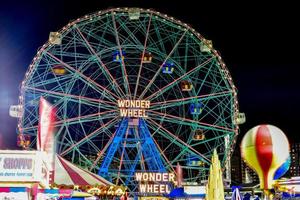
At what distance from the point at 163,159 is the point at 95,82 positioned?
613 centimetres

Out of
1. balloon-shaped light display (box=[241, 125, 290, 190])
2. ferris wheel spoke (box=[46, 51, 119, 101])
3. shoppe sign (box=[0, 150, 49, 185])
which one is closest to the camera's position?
shoppe sign (box=[0, 150, 49, 185])

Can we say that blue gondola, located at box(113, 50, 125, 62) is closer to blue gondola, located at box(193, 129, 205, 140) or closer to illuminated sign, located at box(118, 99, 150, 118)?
illuminated sign, located at box(118, 99, 150, 118)

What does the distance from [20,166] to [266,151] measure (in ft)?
30.2

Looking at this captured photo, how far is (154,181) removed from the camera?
29141 millimetres

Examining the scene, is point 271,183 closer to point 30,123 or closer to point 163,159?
point 163,159

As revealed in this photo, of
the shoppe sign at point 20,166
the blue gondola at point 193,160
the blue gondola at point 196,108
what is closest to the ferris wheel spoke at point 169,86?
the blue gondola at point 196,108

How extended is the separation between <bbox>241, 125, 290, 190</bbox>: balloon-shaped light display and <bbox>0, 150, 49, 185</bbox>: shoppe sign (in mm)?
8328

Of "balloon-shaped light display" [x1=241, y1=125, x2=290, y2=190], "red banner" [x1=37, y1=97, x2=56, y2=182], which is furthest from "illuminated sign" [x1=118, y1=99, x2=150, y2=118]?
"balloon-shaped light display" [x1=241, y1=125, x2=290, y2=190]

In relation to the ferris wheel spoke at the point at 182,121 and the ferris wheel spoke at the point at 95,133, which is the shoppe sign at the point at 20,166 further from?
the ferris wheel spoke at the point at 182,121

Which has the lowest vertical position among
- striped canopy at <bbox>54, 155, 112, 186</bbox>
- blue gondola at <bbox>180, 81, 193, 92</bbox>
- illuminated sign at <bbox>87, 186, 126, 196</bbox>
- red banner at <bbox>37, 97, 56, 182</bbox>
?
illuminated sign at <bbox>87, 186, 126, 196</bbox>

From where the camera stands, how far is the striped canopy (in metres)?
20.9

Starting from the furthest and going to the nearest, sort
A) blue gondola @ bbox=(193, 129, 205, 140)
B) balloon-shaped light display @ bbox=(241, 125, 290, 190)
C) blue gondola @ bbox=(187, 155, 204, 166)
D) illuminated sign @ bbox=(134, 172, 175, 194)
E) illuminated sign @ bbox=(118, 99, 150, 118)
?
blue gondola @ bbox=(193, 129, 205, 140) → blue gondola @ bbox=(187, 155, 204, 166) → illuminated sign @ bbox=(134, 172, 175, 194) → illuminated sign @ bbox=(118, 99, 150, 118) → balloon-shaped light display @ bbox=(241, 125, 290, 190)

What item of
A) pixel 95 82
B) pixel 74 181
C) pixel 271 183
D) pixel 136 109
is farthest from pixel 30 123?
pixel 271 183

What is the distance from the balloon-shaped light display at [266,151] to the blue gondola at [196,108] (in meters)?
10.0
